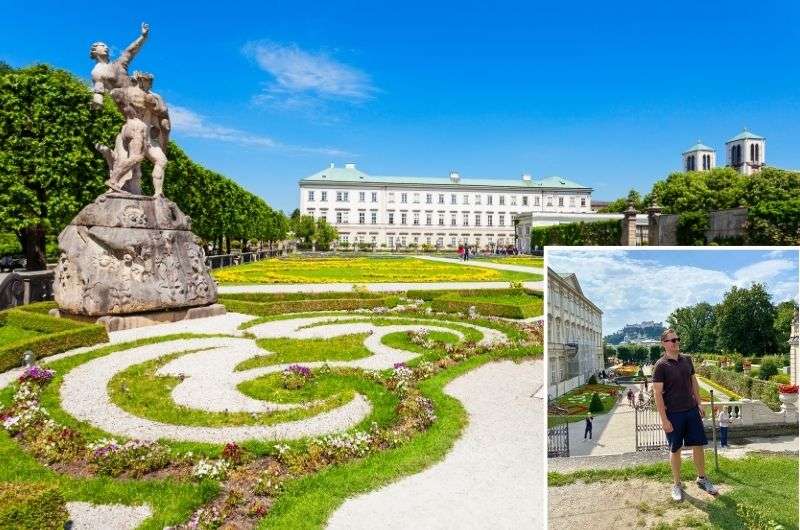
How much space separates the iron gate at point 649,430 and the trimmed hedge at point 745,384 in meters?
0.32

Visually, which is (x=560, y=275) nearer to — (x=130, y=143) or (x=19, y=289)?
(x=130, y=143)

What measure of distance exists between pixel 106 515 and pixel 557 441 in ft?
11.3

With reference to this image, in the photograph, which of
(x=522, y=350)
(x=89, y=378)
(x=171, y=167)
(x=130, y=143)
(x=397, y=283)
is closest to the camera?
(x=89, y=378)

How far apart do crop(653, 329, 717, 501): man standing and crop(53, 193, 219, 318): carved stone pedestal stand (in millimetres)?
11852

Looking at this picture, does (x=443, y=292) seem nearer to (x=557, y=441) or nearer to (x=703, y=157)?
(x=557, y=441)

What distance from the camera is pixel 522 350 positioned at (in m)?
10.9

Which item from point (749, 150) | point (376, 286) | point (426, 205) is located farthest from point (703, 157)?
point (376, 286)

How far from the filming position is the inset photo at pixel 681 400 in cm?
296

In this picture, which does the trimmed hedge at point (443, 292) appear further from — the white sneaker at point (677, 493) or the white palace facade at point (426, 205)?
the white palace facade at point (426, 205)

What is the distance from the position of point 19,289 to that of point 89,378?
8.71 metres

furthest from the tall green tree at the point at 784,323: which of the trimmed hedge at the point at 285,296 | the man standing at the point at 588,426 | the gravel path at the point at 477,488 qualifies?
the trimmed hedge at the point at 285,296

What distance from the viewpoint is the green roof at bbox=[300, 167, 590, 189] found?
94500 millimetres

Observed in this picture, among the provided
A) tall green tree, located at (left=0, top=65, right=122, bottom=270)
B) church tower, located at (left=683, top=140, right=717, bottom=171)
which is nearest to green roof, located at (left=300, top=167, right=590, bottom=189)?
church tower, located at (left=683, top=140, right=717, bottom=171)

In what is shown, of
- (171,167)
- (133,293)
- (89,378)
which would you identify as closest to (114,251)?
(133,293)
